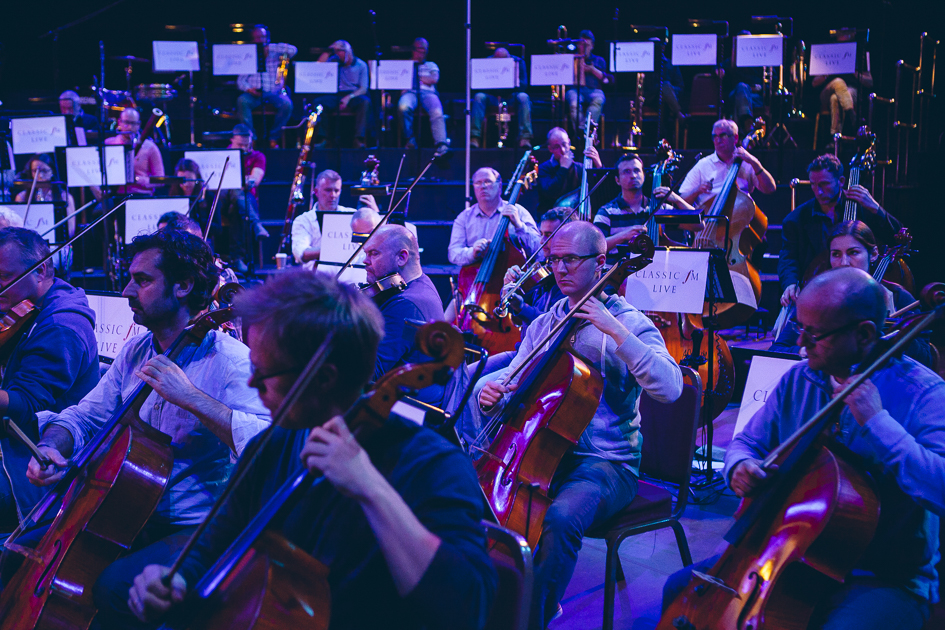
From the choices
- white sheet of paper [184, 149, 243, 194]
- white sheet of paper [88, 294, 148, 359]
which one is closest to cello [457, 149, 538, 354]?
white sheet of paper [88, 294, 148, 359]

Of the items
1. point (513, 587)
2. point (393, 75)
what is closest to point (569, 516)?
point (513, 587)

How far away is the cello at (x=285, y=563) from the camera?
1.11 meters

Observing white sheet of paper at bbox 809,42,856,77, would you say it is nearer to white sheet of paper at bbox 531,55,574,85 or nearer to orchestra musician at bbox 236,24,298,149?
white sheet of paper at bbox 531,55,574,85

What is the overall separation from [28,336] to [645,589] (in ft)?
7.39

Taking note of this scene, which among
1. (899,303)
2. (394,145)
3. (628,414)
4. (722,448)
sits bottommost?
(722,448)

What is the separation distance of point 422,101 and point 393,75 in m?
0.81

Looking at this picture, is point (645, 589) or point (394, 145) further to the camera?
point (394, 145)

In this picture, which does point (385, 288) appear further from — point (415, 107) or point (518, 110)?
point (415, 107)

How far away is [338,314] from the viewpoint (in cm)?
119

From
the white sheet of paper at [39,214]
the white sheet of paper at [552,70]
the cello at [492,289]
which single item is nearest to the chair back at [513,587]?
the cello at [492,289]

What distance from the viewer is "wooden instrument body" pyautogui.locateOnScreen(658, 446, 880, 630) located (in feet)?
4.90

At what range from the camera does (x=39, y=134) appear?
6.00m

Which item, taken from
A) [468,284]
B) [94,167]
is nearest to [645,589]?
[468,284]

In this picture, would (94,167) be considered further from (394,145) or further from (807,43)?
(807,43)
